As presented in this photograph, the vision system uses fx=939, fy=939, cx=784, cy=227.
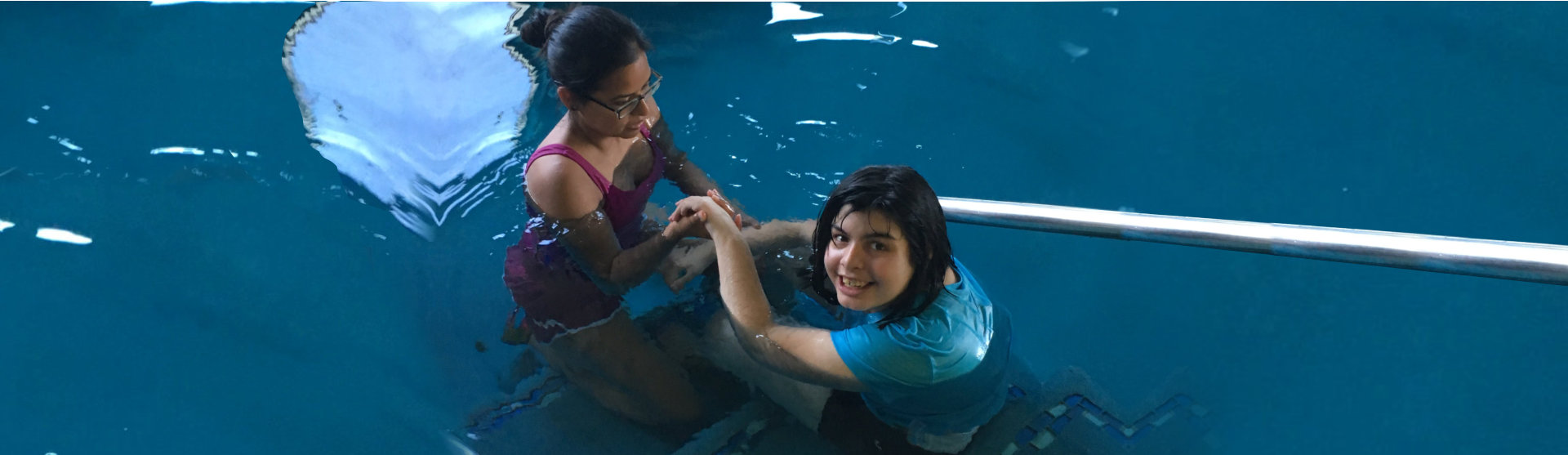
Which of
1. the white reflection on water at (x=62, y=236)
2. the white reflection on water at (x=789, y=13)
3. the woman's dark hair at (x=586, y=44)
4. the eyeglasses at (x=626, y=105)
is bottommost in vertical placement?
the white reflection on water at (x=62, y=236)

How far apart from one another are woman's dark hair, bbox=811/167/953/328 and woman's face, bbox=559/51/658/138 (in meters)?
0.56

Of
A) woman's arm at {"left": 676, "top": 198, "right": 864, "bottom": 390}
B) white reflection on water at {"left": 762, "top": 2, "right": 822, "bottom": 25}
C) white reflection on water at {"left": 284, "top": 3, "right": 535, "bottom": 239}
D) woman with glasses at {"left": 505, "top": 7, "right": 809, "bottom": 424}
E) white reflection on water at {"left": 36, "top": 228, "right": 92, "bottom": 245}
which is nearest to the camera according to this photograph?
woman's arm at {"left": 676, "top": 198, "right": 864, "bottom": 390}

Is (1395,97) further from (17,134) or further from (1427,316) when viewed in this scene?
(17,134)

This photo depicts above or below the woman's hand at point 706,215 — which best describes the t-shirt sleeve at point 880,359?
below

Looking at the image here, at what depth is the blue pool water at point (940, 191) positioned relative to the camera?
253cm

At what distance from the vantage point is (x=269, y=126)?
316 cm

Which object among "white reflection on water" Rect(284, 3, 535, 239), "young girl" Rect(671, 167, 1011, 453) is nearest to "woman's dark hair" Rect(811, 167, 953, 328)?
"young girl" Rect(671, 167, 1011, 453)

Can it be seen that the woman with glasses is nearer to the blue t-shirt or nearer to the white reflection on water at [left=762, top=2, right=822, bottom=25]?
the blue t-shirt

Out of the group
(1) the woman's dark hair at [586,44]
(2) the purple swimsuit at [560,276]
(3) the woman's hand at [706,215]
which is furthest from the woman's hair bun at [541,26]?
(3) the woman's hand at [706,215]

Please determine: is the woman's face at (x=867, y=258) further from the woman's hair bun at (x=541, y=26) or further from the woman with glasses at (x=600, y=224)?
the woman's hair bun at (x=541, y=26)

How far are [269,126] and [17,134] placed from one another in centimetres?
77

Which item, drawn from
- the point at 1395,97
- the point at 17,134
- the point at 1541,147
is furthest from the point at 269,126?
the point at 1541,147

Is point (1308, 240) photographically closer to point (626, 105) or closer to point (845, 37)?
point (626, 105)

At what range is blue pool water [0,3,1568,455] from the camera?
2527 mm
